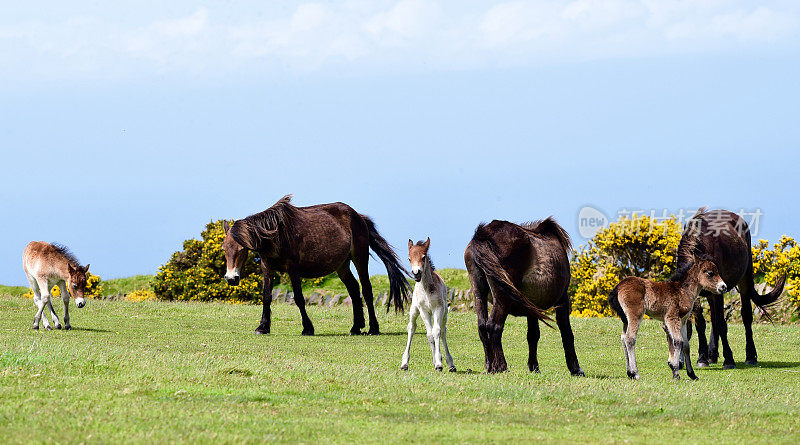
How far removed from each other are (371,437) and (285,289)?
3033cm

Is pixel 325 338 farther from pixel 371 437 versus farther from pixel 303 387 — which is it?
pixel 371 437

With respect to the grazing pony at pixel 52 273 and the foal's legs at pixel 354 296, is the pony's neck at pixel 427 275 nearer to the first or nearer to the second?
the foal's legs at pixel 354 296

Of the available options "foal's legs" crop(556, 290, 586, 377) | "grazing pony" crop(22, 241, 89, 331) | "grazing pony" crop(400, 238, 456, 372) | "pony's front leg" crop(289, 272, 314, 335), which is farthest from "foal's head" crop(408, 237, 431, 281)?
"grazing pony" crop(22, 241, 89, 331)

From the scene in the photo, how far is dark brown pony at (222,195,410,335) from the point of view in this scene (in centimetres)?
1812

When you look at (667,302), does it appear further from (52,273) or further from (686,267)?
(52,273)

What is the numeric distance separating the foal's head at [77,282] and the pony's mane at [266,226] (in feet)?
11.5

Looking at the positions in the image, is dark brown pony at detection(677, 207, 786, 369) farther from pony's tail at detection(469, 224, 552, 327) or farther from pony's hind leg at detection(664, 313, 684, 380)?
pony's tail at detection(469, 224, 552, 327)

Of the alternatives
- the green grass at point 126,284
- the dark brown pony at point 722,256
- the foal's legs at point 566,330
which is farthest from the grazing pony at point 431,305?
the green grass at point 126,284

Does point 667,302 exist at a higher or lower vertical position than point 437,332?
higher

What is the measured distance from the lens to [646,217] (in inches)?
1127

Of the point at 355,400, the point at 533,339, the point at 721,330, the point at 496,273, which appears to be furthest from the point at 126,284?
the point at 355,400

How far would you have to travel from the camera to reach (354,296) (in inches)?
781

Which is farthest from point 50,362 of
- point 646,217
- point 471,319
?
point 646,217

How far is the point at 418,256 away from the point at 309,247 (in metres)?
7.45
